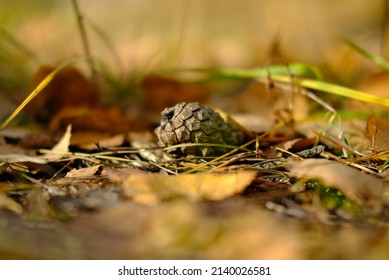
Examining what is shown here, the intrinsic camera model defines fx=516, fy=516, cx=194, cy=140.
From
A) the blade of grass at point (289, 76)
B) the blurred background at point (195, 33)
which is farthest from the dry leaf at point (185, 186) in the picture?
the blurred background at point (195, 33)

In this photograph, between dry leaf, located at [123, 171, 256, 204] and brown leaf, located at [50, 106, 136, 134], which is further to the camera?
brown leaf, located at [50, 106, 136, 134]

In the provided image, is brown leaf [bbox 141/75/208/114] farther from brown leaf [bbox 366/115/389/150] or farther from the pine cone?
brown leaf [bbox 366/115/389/150]

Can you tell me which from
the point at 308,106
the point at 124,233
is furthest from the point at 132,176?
the point at 308,106

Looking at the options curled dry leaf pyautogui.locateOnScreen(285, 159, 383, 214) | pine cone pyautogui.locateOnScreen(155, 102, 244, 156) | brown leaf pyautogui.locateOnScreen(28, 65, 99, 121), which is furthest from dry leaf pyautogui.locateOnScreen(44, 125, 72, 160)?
curled dry leaf pyautogui.locateOnScreen(285, 159, 383, 214)

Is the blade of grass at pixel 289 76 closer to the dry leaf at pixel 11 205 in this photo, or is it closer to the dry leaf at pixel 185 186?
the dry leaf at pixel 185 186

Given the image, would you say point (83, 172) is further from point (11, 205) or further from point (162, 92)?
point (162, 92)

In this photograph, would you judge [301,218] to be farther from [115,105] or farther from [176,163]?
[115,105]
